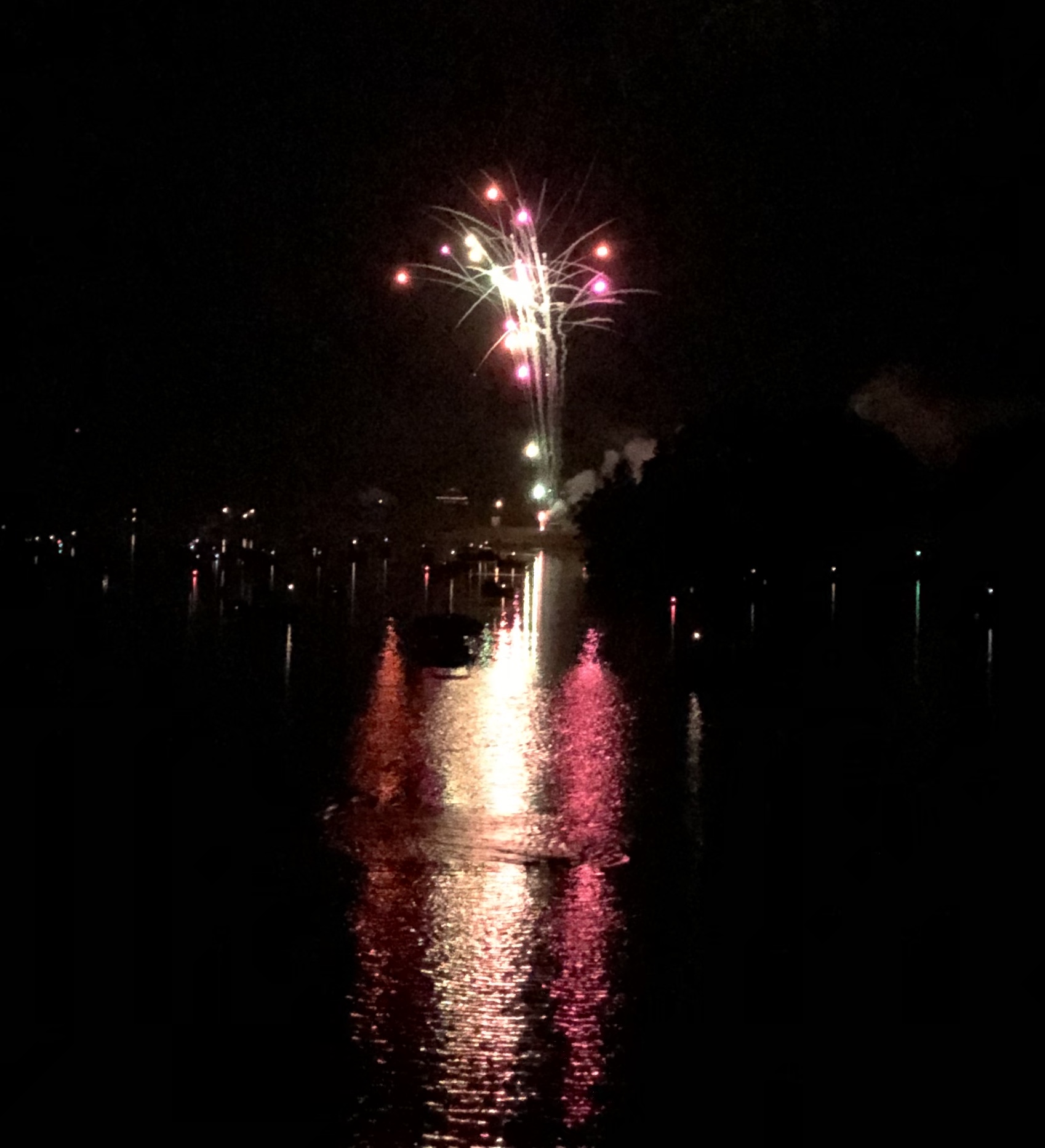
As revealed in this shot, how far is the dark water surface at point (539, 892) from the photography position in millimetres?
5730

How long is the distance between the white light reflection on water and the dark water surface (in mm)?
25

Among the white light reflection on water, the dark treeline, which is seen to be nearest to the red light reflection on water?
the white light reflection on water

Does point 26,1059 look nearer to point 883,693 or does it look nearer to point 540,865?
point 540,865

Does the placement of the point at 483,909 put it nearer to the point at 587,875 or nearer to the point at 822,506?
the point at 587,875

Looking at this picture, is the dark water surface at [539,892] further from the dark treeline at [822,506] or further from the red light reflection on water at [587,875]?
the dark treeline at [822,506]

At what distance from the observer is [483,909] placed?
842cm

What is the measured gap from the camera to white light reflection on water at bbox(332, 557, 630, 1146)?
568 centimetres

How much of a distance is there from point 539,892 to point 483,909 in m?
0.54

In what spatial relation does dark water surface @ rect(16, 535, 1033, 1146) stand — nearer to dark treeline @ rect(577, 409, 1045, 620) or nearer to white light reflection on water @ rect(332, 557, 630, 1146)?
white light reflection on water @ rect(332, 557, 630, 1146)

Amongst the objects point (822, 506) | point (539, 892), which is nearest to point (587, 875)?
point (539, 892)

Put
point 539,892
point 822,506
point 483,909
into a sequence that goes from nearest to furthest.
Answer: point 483,909
point 539,892
point 822,506

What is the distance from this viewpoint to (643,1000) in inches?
268

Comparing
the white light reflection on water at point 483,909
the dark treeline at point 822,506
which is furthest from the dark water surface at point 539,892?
the dark treeline at point 822,506

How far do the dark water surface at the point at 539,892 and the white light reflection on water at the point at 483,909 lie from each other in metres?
0.03
